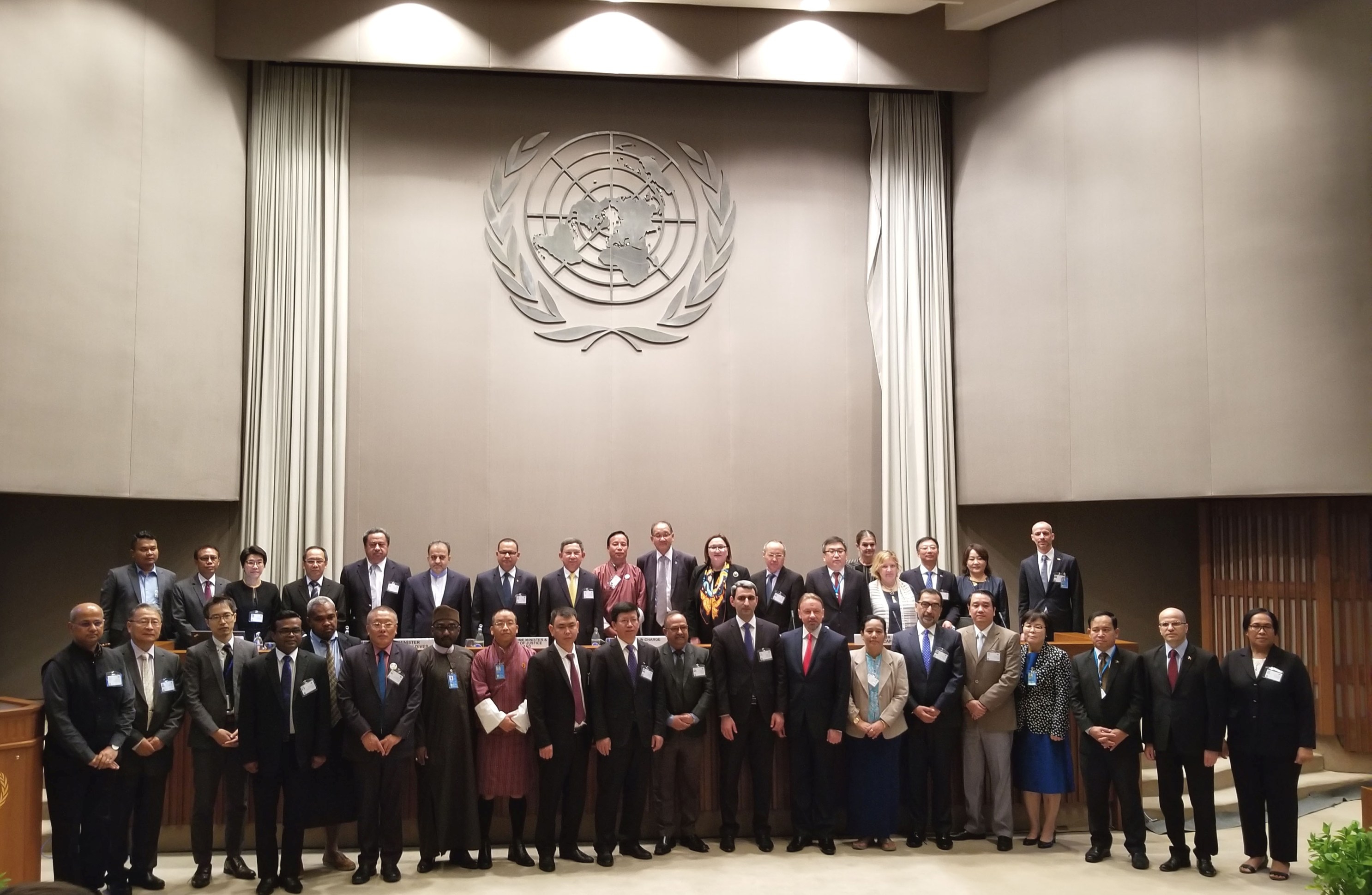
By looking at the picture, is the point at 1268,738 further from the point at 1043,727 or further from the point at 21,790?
the point at 21,790

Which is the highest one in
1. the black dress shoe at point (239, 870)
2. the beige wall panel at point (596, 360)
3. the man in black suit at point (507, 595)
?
the beige wall panel at point (596, 360)

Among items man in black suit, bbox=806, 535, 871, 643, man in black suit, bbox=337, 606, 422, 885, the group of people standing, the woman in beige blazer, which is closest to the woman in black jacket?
the group of people standing

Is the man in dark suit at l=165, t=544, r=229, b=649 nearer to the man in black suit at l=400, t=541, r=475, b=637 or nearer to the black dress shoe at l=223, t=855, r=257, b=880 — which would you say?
the man in black suit at l=400, t=541, r=475, b=637

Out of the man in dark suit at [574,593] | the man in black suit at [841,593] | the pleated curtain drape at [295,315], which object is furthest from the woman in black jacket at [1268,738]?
the pleated curtain drape at [295,315]

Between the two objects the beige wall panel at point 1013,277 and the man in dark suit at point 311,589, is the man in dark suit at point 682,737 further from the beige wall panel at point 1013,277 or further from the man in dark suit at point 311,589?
the beige wall panel at point 1013,277

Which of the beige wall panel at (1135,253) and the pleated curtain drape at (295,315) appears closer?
the beige wall panel at (1135,253)

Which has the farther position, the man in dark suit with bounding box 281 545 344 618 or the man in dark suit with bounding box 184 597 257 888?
the man in dark suit with bounding box 281 545 344 618

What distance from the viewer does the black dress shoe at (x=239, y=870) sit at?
586cm

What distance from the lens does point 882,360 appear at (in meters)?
9.66

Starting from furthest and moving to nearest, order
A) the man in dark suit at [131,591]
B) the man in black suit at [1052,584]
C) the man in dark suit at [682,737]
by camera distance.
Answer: the man in black suit at [1052,584], the man in dark suit at [131,591], the man in dark suit at [682,737]

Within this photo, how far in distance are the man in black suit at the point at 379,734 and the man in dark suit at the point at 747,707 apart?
168cm

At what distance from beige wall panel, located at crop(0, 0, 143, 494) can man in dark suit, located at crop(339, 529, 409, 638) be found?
5.47ft

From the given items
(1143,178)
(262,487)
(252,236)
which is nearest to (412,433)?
(262,487)

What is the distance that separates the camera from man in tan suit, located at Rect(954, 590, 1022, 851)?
21.3 feet
